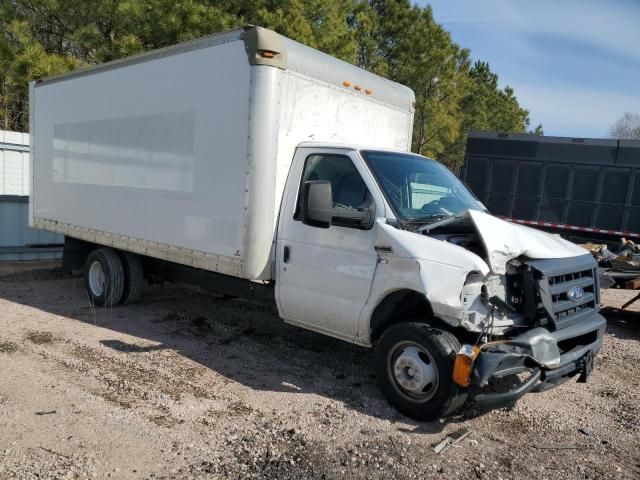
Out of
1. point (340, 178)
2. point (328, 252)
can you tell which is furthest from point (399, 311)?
point (340, 178)

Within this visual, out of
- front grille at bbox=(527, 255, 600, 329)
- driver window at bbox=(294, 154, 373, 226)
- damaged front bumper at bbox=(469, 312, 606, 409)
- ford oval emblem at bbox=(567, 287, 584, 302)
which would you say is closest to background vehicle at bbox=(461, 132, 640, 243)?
front grille at bbox=(527, 255, 600, 329)

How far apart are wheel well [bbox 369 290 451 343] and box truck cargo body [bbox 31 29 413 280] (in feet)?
4.13

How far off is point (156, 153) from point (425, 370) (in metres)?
3.97

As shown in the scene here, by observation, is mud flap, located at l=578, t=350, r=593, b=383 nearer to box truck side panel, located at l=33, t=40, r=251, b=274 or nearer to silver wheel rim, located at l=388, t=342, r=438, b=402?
silver wheel rim, located at l=388, t=342, r=438, b=402

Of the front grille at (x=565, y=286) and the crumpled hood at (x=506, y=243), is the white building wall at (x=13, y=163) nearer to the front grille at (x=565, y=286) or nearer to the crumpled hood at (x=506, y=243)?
the crumpled hood at (x=506, y=243)

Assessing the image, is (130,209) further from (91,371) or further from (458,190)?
(458,190)

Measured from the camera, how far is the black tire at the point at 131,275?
7.35 meters

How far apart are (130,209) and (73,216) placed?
1.61 metres

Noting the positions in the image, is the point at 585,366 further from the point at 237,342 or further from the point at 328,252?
the point at 237,342

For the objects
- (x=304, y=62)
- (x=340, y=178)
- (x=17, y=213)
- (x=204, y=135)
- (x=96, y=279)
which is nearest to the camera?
(x=340, y=178)

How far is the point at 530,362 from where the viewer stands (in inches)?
157

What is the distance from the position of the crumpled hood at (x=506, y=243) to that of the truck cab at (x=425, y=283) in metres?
0.01

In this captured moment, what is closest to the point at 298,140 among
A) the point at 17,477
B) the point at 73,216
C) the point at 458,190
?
the point at 458,190

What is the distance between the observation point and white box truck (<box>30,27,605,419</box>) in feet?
13.4
